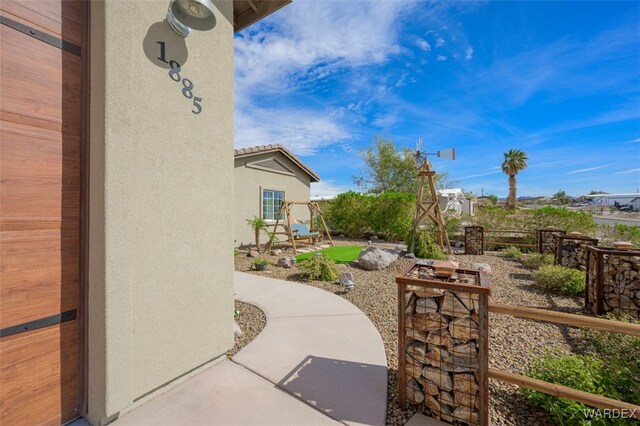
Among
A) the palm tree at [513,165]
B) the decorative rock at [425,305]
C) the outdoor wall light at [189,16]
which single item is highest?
the palm tree at [513,165]

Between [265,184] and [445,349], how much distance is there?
1096 centimetres

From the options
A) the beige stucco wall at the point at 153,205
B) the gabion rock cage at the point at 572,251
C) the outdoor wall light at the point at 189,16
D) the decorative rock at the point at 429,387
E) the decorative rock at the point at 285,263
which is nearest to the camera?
the beige stucco wall at the point at 153,205

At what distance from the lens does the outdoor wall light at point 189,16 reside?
87.9 inches

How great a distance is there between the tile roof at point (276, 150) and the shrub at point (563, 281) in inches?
412

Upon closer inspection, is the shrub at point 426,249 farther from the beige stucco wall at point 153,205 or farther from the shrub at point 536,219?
the beige stucco wall at point 153,205

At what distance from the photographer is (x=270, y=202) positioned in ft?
40.8

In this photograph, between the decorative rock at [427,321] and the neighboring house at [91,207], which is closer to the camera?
the neighboring house at [91,207]

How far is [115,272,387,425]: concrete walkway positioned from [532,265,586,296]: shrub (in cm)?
469

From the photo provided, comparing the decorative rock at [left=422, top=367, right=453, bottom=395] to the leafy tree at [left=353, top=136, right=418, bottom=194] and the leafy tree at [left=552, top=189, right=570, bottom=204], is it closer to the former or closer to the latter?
the leafy tree at [left=353, top=136, right=418, bottom=194]

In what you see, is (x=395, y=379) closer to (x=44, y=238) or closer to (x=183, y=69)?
(x=44, y=238)

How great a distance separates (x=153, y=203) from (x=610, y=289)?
6.86 m

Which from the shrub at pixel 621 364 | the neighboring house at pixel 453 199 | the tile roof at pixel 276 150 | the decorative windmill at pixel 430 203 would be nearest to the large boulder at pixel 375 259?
the decorative windmill at pixel 430 203

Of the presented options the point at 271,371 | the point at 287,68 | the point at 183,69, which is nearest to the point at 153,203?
the point at 183,69

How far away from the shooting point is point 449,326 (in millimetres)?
2082
